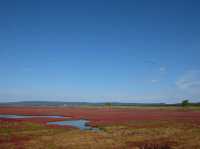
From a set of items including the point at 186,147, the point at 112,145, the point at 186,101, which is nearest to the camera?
the point at 186,147

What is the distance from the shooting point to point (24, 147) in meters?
19.5

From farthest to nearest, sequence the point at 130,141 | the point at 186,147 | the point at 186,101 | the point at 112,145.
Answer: the point at 186,101
the point at 130,141
the point at 112,145
the point at 186,147

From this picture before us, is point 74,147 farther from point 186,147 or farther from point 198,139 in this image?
point 198,139

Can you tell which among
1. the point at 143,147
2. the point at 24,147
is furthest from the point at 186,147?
the point at 24,147

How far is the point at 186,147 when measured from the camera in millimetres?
18875

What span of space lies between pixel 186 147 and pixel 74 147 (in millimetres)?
9879

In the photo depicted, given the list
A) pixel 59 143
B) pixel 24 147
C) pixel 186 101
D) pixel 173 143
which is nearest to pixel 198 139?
pixel 173 143

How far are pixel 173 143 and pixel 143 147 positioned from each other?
3.57 meters

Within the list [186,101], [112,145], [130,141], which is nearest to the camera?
[112,145]

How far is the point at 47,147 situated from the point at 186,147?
40.1 feet

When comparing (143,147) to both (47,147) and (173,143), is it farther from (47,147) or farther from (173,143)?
(47,147)

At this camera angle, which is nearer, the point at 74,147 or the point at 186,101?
the point at 74,147

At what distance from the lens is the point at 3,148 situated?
19000 millimetres

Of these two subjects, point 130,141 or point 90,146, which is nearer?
point 90,146
